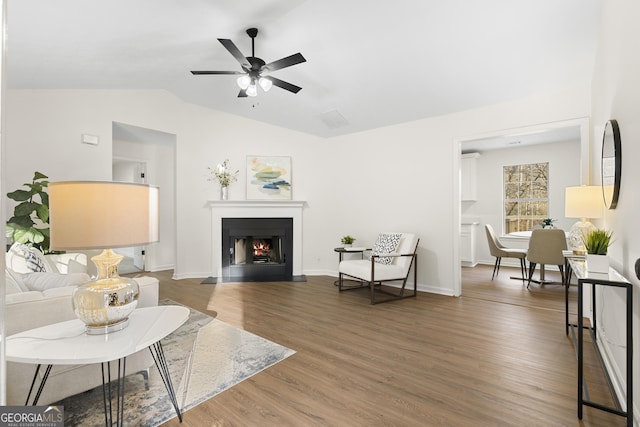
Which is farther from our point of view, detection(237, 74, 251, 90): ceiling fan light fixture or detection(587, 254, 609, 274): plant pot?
detection(237, 74, 251, 90): ceiling fan light fixture

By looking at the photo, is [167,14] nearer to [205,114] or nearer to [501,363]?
Result: [205,114]

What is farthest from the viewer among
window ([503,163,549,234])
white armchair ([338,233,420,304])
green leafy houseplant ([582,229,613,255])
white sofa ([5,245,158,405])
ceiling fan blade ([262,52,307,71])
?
window ([503,163,549,234])

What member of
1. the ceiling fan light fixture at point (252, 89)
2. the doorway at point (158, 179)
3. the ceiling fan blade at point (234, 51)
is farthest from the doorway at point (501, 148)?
the doorway at point (158, 179)

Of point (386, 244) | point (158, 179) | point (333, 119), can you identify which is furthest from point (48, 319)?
point (158, 179)

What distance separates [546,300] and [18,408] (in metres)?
4.97

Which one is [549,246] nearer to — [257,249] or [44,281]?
[257,249]

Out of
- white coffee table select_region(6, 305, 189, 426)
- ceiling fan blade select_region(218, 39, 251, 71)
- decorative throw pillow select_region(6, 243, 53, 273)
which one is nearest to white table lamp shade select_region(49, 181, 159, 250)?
white coffee table select_region(6, 305, 189, 426)

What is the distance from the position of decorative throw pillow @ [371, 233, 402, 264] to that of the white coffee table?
3.15 meters

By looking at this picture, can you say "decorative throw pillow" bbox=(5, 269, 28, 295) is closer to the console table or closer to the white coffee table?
the white coffee table

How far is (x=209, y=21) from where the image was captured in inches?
113

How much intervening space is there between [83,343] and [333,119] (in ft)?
14.2

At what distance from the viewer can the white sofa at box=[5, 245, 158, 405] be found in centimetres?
155

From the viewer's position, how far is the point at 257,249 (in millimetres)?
5582

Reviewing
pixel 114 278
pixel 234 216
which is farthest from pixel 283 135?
pixel 114 278
